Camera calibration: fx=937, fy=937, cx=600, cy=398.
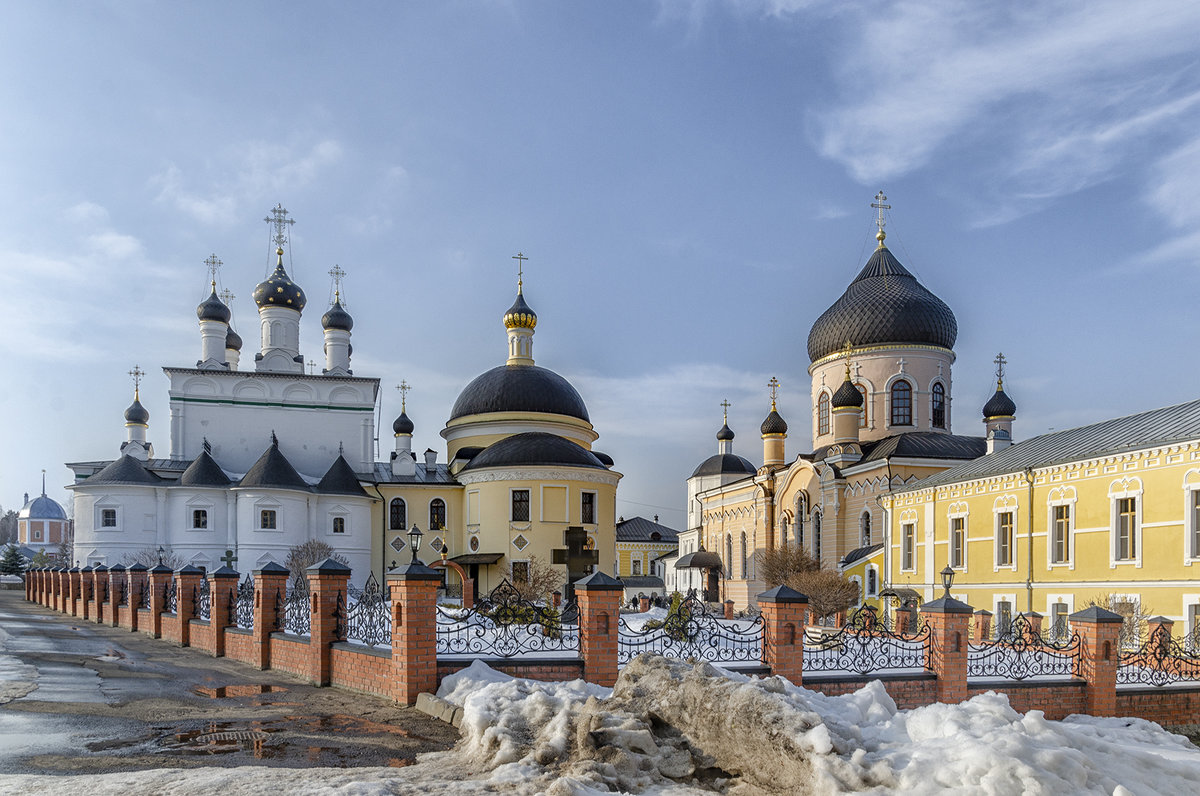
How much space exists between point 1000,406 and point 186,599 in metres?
28.6

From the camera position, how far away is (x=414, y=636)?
10.0 m

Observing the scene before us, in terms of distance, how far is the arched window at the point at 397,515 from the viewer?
40.7m

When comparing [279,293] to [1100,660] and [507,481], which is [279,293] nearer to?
[507,481]

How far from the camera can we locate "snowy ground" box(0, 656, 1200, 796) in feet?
20.8

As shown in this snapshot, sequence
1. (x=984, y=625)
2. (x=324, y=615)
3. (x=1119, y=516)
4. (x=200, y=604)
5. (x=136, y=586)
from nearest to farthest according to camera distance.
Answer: (x=324, y=615)
(x=984, y=625)
(x=200, y=604)
(x=1119, y=516)
(x=136, y=586)

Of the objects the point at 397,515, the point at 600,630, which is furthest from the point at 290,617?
the point at 397,515

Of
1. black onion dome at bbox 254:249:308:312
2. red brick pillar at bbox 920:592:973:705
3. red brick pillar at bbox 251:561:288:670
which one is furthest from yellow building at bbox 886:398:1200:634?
black onion dome at bbox 254:249:308:312

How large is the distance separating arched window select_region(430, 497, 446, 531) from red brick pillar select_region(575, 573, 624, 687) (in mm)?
30894

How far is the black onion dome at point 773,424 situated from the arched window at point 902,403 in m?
5.69

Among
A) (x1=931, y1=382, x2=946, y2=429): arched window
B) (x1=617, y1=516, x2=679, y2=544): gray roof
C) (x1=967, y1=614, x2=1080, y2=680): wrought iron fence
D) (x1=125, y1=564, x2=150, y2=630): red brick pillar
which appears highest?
(x1=931, y1=382, x2=946, y2=429): arched window

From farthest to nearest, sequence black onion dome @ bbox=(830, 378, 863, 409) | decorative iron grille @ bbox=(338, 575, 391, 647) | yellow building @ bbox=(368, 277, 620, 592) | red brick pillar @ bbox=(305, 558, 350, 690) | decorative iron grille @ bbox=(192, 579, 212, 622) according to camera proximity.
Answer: yellow building @ bbox=(368, 277, 620, 592)
black onion dome @ bbox=(830, 378, 863, 409)
decorative iron grille @ bbox=(192, 579, 212, 622)
decorative iron grille @ bbox=(338, 575, 391, 647)
red brick pillar @ bbox=(305, 558, 350, 690)

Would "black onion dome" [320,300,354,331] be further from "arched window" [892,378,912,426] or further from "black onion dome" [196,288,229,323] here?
"arched window" [892,378,912,426]

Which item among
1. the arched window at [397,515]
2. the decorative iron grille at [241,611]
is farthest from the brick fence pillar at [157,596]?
the arched window at [397,515]

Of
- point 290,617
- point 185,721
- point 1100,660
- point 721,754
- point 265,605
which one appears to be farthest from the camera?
point 290,617
